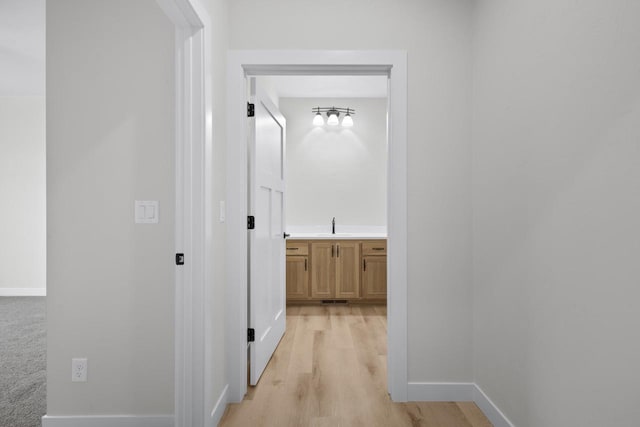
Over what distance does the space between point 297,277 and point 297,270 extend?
0.26 ft

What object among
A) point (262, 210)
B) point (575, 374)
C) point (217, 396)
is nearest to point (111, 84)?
point (262, 210)

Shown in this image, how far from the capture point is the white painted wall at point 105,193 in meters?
1.88

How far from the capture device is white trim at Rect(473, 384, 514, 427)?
6.09ft

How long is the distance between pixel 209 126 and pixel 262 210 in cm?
88

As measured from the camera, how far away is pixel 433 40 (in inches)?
87.6

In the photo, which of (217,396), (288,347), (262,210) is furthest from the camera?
(288,347)

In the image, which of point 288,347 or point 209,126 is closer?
point 209,126

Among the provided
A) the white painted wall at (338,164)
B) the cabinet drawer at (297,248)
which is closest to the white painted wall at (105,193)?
the cabinet drawer at (297,248)

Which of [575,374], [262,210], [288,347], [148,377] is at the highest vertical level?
[262,210]

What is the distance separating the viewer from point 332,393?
230cm

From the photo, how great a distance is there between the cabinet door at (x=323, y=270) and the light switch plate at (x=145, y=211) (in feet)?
8.74

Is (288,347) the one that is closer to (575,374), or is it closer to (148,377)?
(148,377)

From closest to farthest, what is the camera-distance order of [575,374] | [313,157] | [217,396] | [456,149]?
[575,374] < [217,396] < [456,149] < [313,157]

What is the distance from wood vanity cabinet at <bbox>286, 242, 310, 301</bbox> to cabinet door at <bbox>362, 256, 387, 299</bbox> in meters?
0.65
